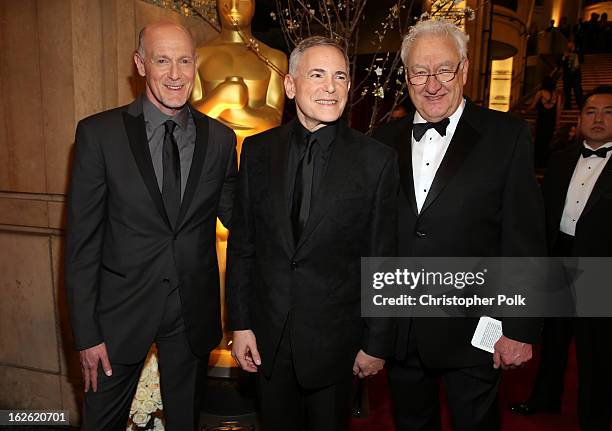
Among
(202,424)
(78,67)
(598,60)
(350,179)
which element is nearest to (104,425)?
(202,424)

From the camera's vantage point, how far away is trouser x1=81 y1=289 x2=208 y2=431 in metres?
1.94

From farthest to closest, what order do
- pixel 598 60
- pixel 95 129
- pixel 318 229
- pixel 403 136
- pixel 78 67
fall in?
pixel 598 60 → pixel 78 67 → pixel 403 136 → pixel 95 129 → pixel 318 229

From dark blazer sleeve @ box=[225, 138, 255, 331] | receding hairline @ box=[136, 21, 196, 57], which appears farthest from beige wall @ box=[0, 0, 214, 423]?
dark blazer sleeve @ box=[225, 138, 255, 331]

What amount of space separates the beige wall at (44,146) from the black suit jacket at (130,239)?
104cm

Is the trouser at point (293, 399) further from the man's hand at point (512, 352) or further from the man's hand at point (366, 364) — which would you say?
the man's hand at point (512, 352)

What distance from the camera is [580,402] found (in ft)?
9.20

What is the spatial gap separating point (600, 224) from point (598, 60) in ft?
74.0

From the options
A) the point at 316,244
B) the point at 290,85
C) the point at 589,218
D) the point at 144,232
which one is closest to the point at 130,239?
the point at 144,232

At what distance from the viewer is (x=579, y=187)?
117 inches

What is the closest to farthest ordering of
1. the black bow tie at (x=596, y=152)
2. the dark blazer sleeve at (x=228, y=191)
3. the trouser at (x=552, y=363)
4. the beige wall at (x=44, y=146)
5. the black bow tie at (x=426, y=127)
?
the black bow tie at (x=426, y=127) < the dark blazer sleeve at (x=228, y=191) < the beige wall at (x=44, y=146) < the black bow tie at (x=596, y=152) < the trouser at (x=552, y=363)

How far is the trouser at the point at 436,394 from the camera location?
1.95 meters

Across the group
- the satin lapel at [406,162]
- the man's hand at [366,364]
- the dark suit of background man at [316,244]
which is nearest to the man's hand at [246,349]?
the dark suit of background man at [316,244]

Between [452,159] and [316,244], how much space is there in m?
0.60

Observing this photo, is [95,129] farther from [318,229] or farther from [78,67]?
[78,67]
